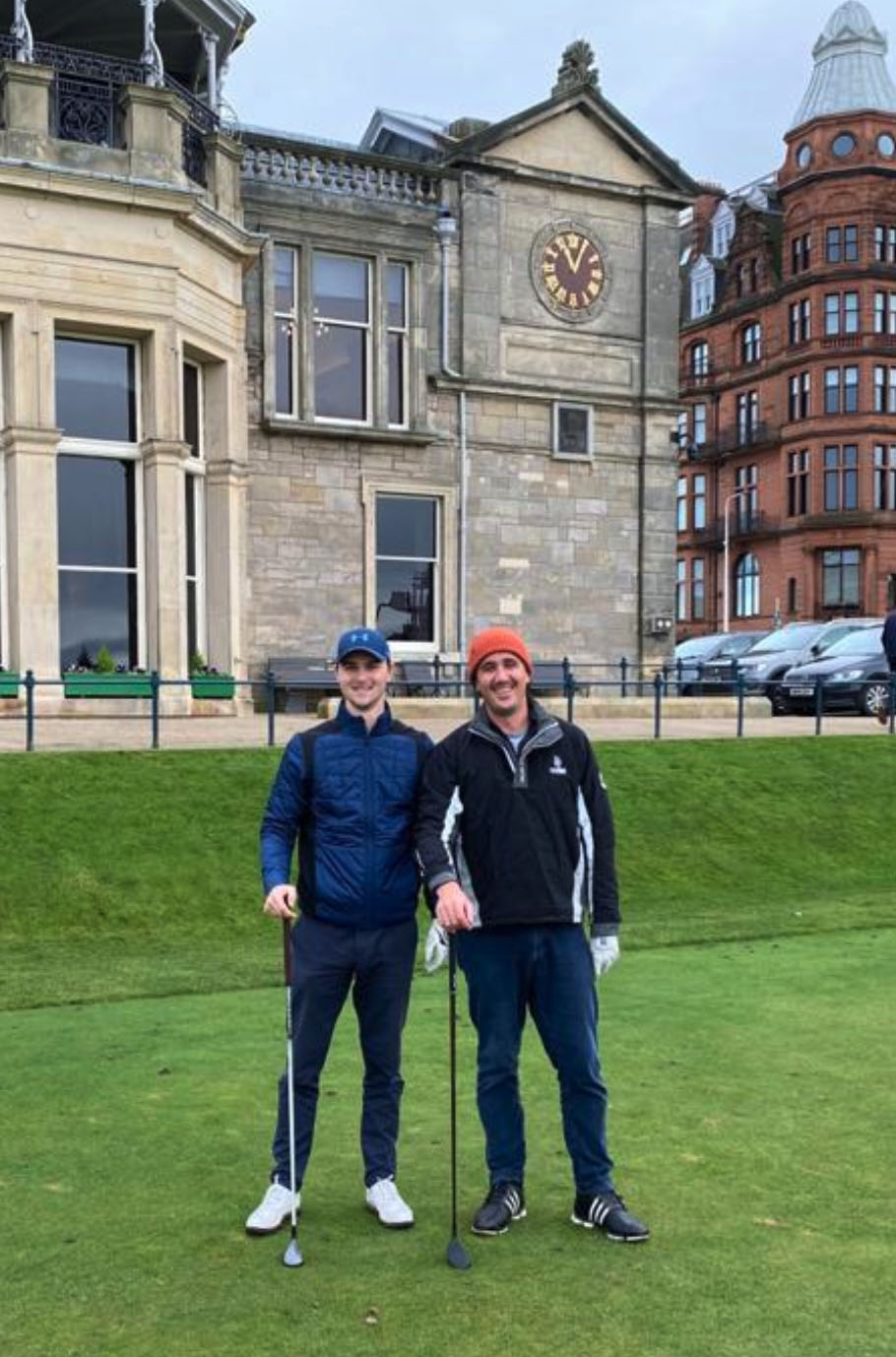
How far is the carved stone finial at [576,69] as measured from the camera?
2647 cm

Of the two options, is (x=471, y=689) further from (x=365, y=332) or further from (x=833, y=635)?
(x=833, y=635)

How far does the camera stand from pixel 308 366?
2400 cm

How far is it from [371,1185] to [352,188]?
22.7 meters

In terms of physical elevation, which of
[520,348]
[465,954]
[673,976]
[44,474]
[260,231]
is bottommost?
[673,976]

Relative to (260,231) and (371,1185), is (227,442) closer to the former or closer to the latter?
(260,231)

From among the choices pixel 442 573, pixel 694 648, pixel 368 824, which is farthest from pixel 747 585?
pixel 368 824

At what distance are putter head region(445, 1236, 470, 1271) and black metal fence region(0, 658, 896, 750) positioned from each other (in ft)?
30.5

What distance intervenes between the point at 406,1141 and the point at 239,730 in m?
11.9

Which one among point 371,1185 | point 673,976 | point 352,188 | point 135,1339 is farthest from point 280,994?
point 352,188

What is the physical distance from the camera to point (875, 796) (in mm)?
14664

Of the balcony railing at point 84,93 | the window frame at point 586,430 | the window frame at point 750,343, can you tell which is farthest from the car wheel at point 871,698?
the window frame at point 750,343

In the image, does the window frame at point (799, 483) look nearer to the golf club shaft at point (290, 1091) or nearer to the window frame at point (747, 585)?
the window frame at point (747, 585)

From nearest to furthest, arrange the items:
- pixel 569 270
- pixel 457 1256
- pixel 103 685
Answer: pixel 457 1256 < pixel 103 685 < pixel 569 270

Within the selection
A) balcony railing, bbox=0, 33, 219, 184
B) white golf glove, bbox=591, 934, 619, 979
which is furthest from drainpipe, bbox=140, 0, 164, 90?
white golf glove, bbox=591, 934, 619, 979
